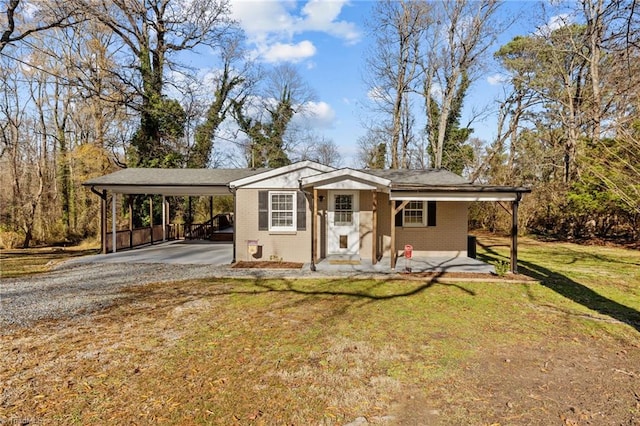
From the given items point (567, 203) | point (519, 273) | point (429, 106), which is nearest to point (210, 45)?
point (429, 106)

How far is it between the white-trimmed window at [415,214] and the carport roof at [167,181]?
662 cm

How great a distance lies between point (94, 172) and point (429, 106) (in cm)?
2330

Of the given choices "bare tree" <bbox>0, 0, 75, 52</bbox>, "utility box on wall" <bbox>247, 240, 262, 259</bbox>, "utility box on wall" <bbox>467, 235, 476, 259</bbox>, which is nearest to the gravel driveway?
"utility box on wall" <bbox>247, 240, 262, 259</bbox>

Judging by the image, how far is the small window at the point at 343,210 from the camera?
11500 millimetres

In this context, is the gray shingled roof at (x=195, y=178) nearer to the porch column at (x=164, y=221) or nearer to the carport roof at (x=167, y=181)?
the carport roof at (x=167, y=181)

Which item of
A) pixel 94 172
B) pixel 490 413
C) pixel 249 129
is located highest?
pixel 249 129

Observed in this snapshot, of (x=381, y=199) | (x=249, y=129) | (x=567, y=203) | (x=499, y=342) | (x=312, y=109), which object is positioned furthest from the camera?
(x=312, y=109)

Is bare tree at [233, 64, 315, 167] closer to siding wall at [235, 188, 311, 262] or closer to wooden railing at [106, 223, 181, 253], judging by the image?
wooden railing at [106, 223, 181, 253]

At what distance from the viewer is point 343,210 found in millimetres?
11523

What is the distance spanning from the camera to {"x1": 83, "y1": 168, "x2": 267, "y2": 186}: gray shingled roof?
487 inches

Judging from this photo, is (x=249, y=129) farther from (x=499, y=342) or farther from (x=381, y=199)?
(x=499, y=342)

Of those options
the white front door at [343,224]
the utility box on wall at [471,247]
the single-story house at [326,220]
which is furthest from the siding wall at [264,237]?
the utility box on wall at [471,247]

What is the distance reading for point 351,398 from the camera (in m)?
3.43

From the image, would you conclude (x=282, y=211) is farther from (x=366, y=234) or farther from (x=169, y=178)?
(x=169, y=178)
